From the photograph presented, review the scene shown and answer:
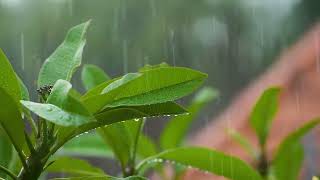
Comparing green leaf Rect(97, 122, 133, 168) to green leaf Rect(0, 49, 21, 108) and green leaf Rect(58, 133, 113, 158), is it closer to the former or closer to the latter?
green leaf Rect(0, 49, 21, 108)

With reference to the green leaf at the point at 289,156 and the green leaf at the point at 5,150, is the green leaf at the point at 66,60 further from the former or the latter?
the green leaf at the point at 289,156

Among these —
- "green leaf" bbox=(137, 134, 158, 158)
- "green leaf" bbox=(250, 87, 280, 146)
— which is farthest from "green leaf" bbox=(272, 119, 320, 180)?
"green leaf" bbox=(137, 134, 158, 158)

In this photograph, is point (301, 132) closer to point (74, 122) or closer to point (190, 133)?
point (74, 122)

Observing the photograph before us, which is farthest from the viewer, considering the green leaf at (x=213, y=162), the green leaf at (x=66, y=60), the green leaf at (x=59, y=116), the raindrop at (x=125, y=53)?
the raindrop at (x=125, y=53)

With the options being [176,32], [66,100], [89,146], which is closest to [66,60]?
[66,100]

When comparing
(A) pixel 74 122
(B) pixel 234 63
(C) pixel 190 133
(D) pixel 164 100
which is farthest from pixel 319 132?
(A) pixel 74 122

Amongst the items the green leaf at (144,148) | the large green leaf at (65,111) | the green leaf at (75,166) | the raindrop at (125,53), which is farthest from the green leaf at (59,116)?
the raindrop at (125,53)

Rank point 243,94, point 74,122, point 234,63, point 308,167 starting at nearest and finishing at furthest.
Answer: point 74,122 < point 308,167 < point 243,94 < point 234,63
